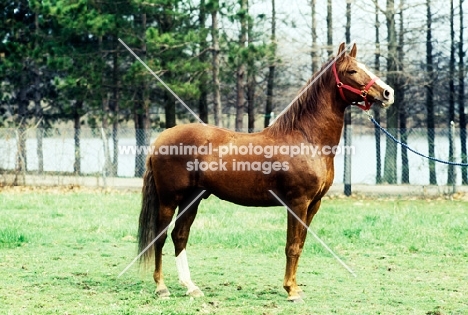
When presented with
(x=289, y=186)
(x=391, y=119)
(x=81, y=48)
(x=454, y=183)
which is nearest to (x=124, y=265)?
(x=289, y=186)

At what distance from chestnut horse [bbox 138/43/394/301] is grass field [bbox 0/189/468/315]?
0.47 m

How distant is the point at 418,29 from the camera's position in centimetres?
1884

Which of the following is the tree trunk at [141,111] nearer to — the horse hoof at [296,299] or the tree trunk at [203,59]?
the tree trunk at [203,59]

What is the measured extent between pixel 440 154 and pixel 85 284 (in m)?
13.2

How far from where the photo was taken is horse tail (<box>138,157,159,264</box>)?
5918 millimetres

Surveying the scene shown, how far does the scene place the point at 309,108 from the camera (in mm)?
5699

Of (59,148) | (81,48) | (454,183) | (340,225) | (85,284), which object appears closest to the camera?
(85,284)

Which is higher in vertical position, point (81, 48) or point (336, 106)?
point (81, 48)

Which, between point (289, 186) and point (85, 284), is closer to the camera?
point (289, 186)

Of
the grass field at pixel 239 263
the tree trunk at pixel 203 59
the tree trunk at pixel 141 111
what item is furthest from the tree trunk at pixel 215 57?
the grass field at pixel 239 263

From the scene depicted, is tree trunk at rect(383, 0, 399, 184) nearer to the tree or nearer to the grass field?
the tree

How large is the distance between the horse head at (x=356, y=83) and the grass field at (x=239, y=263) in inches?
73.0

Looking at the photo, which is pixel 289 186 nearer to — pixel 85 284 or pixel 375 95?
pixel 375 95

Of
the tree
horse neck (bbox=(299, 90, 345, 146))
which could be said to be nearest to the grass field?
horse neck (bbox=(299, 90, 345, 146))
